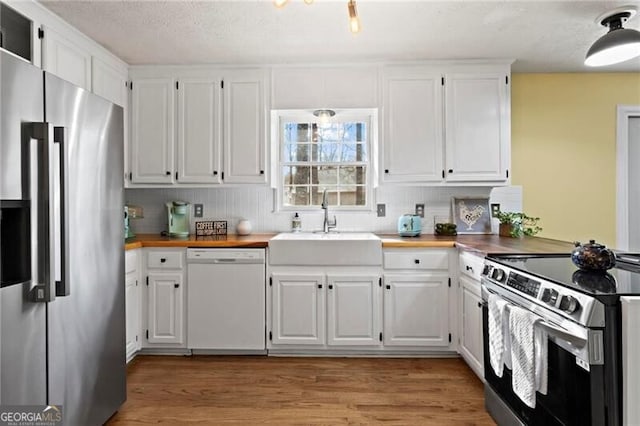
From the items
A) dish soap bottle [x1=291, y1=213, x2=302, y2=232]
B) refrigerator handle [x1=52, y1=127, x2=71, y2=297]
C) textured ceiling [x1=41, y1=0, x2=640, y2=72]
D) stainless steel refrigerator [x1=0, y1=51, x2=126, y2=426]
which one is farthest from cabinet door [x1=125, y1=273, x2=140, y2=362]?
textured ceiling [x1=41, y1=0, x2=640, y2=72]

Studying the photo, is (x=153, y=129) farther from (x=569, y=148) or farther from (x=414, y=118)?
(x=569, y=148)

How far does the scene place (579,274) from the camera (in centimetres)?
159

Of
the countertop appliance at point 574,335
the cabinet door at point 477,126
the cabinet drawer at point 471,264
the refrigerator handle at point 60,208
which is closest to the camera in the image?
the countertop appliance at point 574,335

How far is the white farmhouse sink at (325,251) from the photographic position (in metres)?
2.83

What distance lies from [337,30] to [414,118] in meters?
0.97

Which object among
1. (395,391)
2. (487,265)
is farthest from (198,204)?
(487,265)

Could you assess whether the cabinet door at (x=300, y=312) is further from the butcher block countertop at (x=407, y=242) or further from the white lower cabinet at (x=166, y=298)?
the white lower cabinet at (x=166, y=298)

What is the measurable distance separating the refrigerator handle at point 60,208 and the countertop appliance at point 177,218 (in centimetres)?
168

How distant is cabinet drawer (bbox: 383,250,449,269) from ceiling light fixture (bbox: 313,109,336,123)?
49.9 inches

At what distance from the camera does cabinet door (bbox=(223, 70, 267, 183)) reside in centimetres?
315

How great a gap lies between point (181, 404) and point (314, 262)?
1.25 meters

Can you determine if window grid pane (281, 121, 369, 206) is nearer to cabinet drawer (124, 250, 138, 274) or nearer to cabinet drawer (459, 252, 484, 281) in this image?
cabinet drawer (459, 252, 484, 281)

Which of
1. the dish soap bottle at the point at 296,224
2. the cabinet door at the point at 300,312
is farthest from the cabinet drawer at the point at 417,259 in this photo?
the dish soap bottle at the point at 296,224

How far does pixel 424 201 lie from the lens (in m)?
3.43
